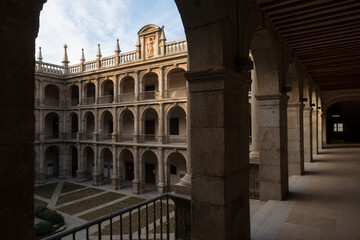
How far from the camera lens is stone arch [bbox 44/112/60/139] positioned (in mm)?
26072

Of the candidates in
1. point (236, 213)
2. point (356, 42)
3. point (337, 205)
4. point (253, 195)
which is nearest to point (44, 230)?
point (253, 195)

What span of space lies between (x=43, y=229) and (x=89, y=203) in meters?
5.46

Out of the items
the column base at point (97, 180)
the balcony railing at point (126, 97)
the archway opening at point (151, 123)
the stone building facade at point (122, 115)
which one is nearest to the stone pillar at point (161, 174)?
the stone building facade at point (122, 115)

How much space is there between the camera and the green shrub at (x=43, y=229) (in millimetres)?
11328

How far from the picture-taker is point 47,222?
12.2 meters

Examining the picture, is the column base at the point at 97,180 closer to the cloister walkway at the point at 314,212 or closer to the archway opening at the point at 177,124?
the archway opening at the point at 177,124

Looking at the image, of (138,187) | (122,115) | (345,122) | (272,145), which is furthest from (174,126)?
(345,122)

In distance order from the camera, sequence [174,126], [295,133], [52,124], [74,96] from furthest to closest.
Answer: [74,96], [52,124], [174,126], [295,133]

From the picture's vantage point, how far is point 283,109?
6184mm

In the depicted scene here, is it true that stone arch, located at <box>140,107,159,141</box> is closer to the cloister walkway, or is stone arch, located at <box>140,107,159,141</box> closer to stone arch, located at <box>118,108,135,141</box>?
stone arch, located at <box>118,108,135,141</box>

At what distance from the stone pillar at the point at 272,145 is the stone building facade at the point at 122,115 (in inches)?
475

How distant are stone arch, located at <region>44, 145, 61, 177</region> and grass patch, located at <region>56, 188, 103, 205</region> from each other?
8.16 metres

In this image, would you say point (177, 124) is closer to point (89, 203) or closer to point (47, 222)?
point (89, 203)

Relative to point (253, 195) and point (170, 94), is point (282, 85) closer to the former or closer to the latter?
point (253, 195)
